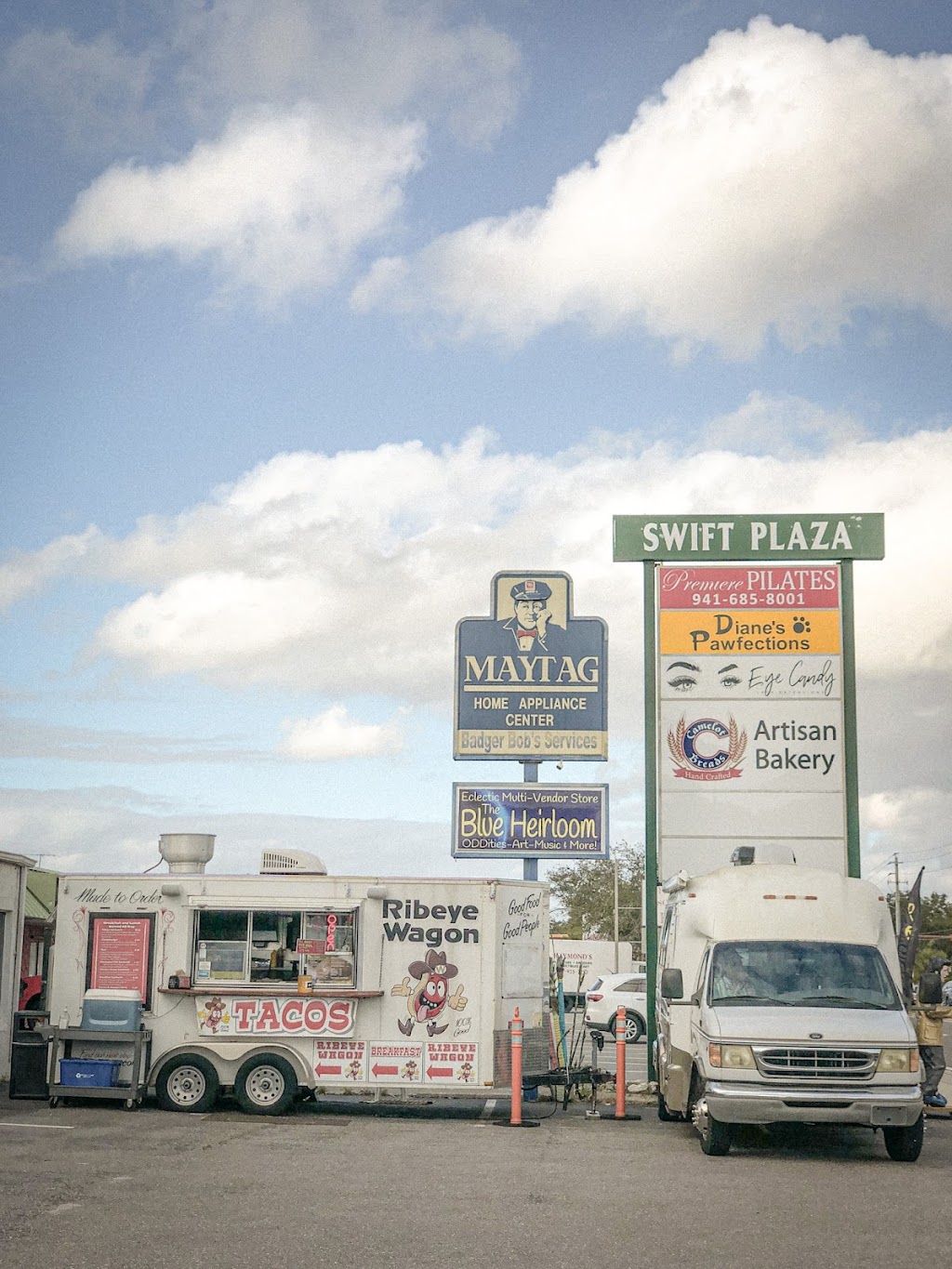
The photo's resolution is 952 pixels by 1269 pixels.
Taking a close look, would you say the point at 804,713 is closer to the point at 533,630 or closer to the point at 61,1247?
the point at 533,630

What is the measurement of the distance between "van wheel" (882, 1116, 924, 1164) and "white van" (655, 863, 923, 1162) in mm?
10

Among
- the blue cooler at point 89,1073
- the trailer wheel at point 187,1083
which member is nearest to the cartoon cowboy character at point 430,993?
the trailer wheel at point 187,1083

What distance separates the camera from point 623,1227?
30.8 feet

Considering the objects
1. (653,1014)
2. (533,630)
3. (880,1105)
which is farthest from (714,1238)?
(533,630)

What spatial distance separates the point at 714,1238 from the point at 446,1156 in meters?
4.15

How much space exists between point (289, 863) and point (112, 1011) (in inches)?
105

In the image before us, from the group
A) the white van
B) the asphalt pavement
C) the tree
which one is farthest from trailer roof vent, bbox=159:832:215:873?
the tree

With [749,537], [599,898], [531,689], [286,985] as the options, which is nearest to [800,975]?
[286,985]

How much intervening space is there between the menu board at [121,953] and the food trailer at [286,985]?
2cm

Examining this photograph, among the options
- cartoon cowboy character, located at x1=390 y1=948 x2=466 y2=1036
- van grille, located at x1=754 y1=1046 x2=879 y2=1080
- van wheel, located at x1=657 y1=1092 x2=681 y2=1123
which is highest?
cartoon cowboy character, located at x1=390 y1=948 x2=466 y2=1036

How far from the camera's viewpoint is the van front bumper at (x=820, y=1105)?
12.5 metres

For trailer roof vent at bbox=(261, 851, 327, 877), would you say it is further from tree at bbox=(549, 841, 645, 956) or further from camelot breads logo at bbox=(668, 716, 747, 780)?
tree at bbox=(549, 841, 645, 956)

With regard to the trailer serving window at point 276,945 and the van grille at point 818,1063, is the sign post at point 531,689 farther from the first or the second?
the van grille at point 818,1063

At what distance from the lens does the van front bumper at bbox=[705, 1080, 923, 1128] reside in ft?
41.1
